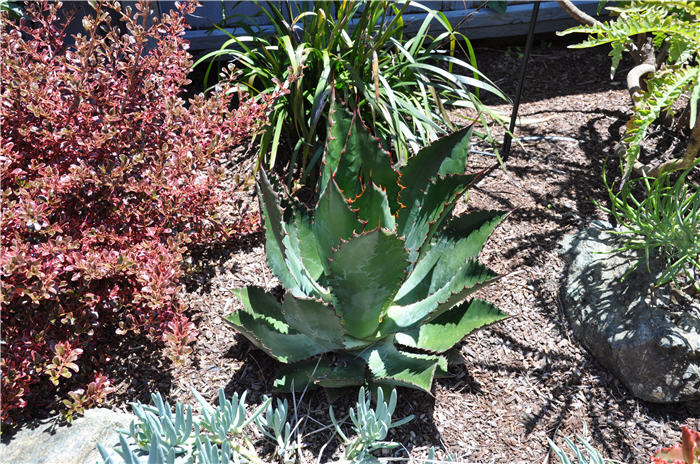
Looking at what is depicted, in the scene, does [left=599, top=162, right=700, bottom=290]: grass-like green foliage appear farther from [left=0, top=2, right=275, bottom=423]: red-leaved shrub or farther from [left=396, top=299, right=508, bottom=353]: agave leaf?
[left=0, top=2, right=275, bottom=423]: red-leaved shrub

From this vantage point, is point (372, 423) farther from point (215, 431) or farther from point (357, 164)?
point (357, 164)

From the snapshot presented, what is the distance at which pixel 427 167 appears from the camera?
2021 millimetres

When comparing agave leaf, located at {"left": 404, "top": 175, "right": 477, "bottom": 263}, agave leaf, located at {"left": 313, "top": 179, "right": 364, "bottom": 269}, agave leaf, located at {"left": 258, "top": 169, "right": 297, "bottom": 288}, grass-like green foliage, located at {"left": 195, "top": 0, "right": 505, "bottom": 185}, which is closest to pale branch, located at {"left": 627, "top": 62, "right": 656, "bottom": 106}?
grass-like green foliage, located at {"left": 195, "top": 0, "right": 505, "bottom": 185}

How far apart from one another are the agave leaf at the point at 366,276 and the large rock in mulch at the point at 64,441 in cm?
82

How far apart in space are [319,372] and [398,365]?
271 millimetres

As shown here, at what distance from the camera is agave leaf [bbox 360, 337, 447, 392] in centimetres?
179

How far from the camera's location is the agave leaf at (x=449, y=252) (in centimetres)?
200

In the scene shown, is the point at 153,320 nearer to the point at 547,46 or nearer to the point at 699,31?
the point at 699,31

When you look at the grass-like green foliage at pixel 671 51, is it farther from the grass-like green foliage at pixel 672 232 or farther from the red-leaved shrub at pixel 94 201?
the red-leaved shrub at pixel 94 201

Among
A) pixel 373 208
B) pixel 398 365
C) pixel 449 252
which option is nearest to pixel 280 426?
pixel 398 365

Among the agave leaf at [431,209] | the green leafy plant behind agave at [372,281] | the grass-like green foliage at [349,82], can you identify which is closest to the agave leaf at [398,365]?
the green leafy plant behind agave at [372,281]

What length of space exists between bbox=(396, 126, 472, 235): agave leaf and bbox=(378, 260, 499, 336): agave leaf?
0.25 meters

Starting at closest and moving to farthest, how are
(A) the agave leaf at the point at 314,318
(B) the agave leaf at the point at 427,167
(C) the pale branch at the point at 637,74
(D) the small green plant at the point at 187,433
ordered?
(D) the small green plant at the point at 187,433 → (A) the agave leaf at the point at 314,318 → (B) the agave leaf at the point at 427,167 → (C) the pale branch at the point at 637,74

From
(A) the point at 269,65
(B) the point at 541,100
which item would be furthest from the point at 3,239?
(B) the point at 541,100
